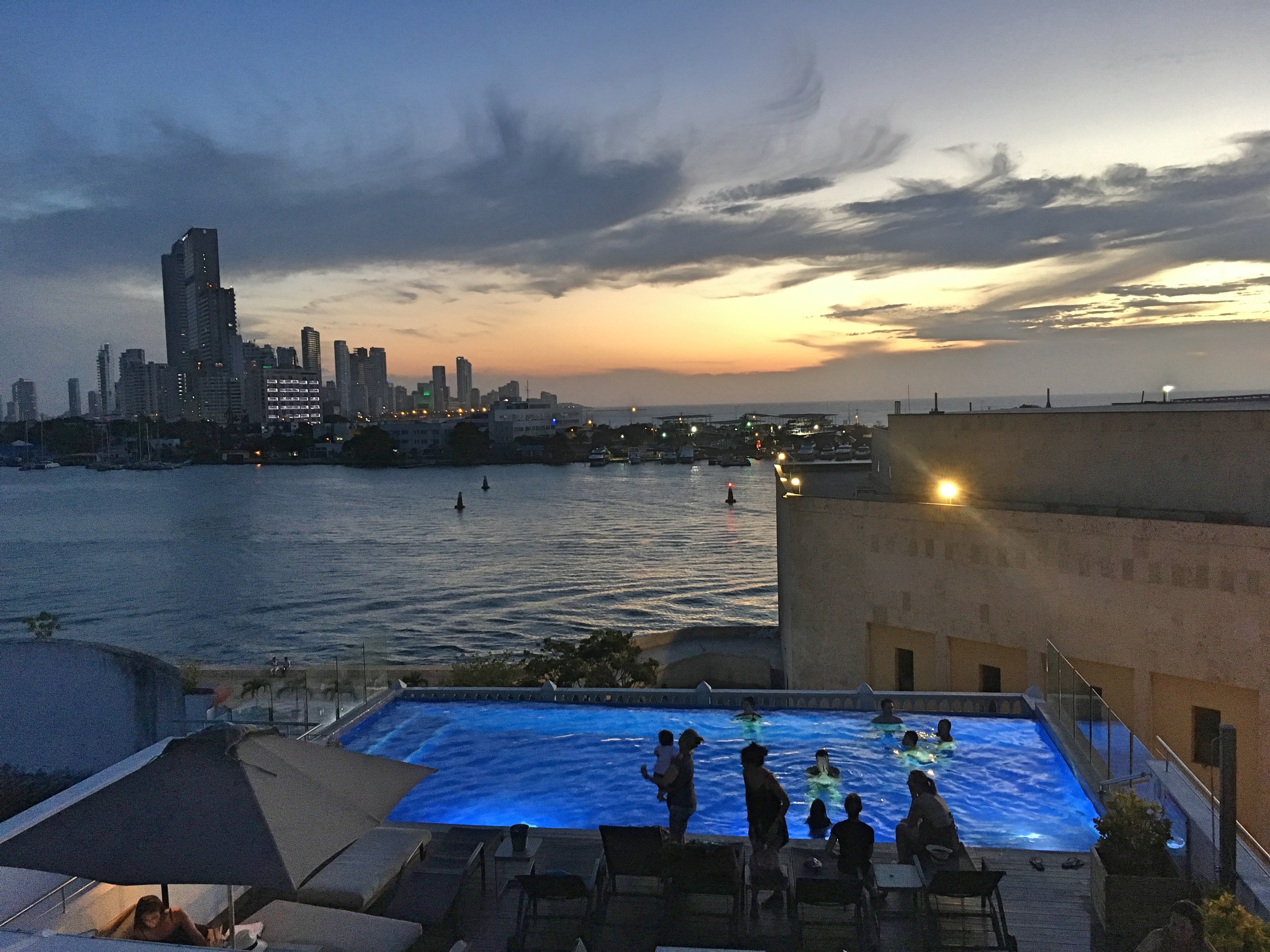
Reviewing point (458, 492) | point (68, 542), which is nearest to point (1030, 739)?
point (68, 542)

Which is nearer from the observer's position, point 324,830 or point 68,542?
point 324,830

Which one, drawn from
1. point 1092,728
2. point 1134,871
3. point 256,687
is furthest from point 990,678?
A: point 256,687

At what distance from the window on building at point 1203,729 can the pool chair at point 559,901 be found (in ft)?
42.1

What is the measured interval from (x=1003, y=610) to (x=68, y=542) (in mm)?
86185

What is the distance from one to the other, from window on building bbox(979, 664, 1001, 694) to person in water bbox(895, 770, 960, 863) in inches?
475

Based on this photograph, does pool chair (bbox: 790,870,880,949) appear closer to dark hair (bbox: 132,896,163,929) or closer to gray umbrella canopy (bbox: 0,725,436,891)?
gray umbrella canopy (bbox: 0,725,436,891)

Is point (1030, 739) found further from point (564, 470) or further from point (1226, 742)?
point (564, 470)

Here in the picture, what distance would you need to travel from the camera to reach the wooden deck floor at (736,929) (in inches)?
223

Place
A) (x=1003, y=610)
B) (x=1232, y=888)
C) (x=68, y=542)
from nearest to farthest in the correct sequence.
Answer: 1. (x=1232, y=888)
2. (x=1003, y=610)
3. (x=68, y=542)

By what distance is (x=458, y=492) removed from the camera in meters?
117

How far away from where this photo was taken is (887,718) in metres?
10.6

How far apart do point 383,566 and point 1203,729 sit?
Answer: 5901 centimetres

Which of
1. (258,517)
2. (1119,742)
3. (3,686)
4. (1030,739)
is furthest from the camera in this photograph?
(258,517)

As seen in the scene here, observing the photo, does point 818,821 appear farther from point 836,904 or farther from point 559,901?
point 559,901
